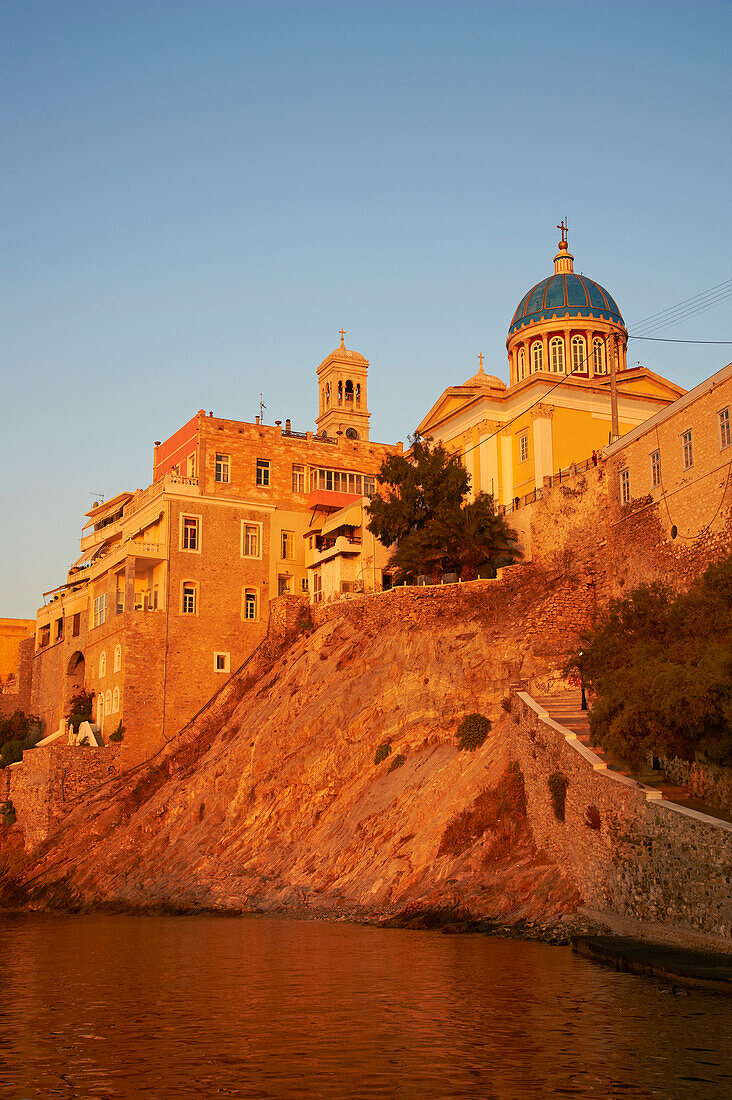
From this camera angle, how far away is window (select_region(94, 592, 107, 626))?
6097 cm

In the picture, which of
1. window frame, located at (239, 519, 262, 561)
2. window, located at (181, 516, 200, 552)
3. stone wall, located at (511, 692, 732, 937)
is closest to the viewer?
stone wall, located at (511, 692, 732, 937)

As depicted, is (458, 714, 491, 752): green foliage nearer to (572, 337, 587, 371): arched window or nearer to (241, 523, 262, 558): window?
(241, 523, 262, 558): window

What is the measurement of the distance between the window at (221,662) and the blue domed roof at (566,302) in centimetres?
2312

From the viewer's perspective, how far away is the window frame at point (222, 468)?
5938cm

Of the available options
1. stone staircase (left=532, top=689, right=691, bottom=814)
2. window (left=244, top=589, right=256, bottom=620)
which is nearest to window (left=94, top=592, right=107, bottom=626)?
window (left=244, top=589, right=256, bottom=620)

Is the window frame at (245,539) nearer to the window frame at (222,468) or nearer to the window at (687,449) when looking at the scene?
the window frame at (222,468)

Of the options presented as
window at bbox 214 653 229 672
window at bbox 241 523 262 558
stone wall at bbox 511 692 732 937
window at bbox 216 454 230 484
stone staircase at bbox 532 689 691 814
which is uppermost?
window at bbox 216 454 230 484

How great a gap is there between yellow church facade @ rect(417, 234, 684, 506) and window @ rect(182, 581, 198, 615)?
14.7m

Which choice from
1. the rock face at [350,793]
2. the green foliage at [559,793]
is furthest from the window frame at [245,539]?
the green foliage at [559,793]

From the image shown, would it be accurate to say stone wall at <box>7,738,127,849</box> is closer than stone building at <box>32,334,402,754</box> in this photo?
Yes

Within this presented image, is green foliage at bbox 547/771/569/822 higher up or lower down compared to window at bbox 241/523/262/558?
lower down

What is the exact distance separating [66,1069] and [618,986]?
8991 mm

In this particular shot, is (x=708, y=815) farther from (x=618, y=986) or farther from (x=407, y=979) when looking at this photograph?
(x=407, y=979)

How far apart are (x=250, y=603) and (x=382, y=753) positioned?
21220 millimetres
